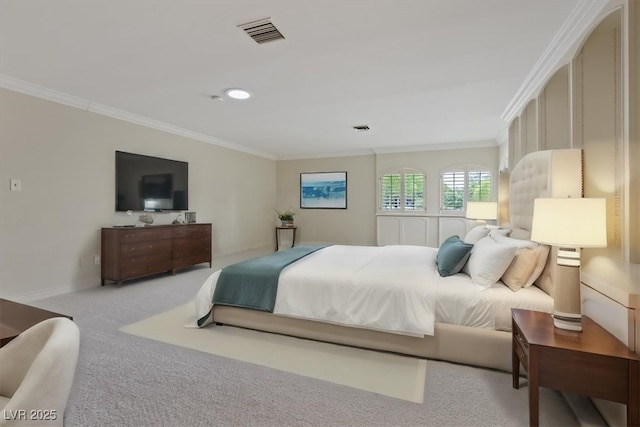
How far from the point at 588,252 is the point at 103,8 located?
3.64 metres

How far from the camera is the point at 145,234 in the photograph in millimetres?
4309

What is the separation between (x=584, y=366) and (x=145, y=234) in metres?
4.77

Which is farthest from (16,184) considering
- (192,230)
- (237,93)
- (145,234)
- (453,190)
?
(453,190)

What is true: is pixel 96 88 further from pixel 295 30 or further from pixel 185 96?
pixel 295 30

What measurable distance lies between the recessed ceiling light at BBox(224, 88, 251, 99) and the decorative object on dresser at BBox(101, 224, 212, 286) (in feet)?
7.45

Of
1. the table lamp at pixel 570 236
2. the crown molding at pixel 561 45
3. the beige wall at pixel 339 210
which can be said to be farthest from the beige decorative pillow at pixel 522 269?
the beige wall at pixel 339 210

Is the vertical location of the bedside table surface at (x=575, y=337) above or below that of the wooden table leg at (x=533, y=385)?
above

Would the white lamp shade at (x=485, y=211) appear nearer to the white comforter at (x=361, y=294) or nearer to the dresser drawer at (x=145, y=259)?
the white comforter at (x=361, y=294)

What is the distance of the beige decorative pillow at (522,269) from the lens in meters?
2.19

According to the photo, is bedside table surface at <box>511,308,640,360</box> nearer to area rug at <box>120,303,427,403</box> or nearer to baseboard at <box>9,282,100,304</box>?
area rug at <box>120,303,427,403</box>

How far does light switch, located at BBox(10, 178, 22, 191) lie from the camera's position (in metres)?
3.37

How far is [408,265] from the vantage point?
2871 mm

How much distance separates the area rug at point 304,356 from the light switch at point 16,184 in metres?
2.22

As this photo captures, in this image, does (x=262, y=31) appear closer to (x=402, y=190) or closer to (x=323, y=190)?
(x=402, y=190)
